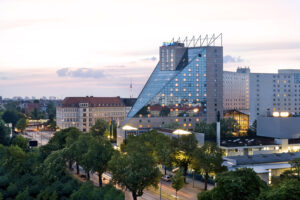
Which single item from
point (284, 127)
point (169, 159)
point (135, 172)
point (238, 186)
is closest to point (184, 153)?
point (169, 159)

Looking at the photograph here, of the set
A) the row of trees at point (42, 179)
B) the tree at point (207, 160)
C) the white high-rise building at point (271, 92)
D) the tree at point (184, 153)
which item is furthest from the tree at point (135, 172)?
the white high-rise building at point (271, 92)

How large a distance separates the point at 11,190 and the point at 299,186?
180ft

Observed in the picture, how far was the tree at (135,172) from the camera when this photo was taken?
172 ft

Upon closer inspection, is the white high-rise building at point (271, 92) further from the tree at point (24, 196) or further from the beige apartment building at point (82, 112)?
the tree at point (24, 196)

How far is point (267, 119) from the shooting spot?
84438 millimetres

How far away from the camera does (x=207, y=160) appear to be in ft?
184

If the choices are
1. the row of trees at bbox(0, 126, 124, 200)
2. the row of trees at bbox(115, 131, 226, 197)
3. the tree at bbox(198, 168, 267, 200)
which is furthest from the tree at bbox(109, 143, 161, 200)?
the tree at bbox(198, 168, 267, 200)

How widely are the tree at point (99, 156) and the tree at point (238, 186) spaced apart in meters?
30.8

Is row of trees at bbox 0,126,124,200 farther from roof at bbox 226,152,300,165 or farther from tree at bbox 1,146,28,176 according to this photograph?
roof at bbox 226,152,300,165

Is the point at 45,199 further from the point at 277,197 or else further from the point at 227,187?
the point at 277,197

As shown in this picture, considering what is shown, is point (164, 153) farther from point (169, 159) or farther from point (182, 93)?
point (182, 93)

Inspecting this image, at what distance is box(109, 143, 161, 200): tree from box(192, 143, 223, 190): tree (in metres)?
7.27

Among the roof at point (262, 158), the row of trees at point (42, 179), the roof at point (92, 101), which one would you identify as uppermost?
the roof at point (92, 101)

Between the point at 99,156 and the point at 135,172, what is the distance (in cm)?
1424
